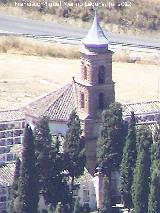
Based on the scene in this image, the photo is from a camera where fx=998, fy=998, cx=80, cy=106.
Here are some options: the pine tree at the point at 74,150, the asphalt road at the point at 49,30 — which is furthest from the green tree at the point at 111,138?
the asphalt road at the point at 49,30

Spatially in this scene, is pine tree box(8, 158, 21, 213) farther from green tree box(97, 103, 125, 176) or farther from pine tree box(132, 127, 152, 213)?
pine tree box(132, 127, 152, 213)

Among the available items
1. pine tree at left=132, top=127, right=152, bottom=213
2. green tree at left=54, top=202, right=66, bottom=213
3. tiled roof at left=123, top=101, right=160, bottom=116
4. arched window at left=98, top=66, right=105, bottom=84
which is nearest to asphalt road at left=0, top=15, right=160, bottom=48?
tiled roof at left=123, top=101, right=160, bottom=116

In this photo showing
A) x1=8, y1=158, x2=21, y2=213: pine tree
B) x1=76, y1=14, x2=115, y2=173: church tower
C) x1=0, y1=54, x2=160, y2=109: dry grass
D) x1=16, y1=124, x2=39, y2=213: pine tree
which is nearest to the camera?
x1=16, y1=124, x2=39, y2=213: pine tree

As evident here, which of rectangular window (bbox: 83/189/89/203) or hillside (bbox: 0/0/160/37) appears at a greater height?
hillside (bbox: 0/0/160/37)

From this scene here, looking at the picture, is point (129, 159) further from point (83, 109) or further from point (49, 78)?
point (49, 78)

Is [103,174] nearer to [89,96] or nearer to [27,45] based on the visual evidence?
[89,96]

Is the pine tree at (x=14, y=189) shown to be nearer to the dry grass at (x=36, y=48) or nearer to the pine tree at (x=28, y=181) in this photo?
the pine tree at (x=28, y=181)
